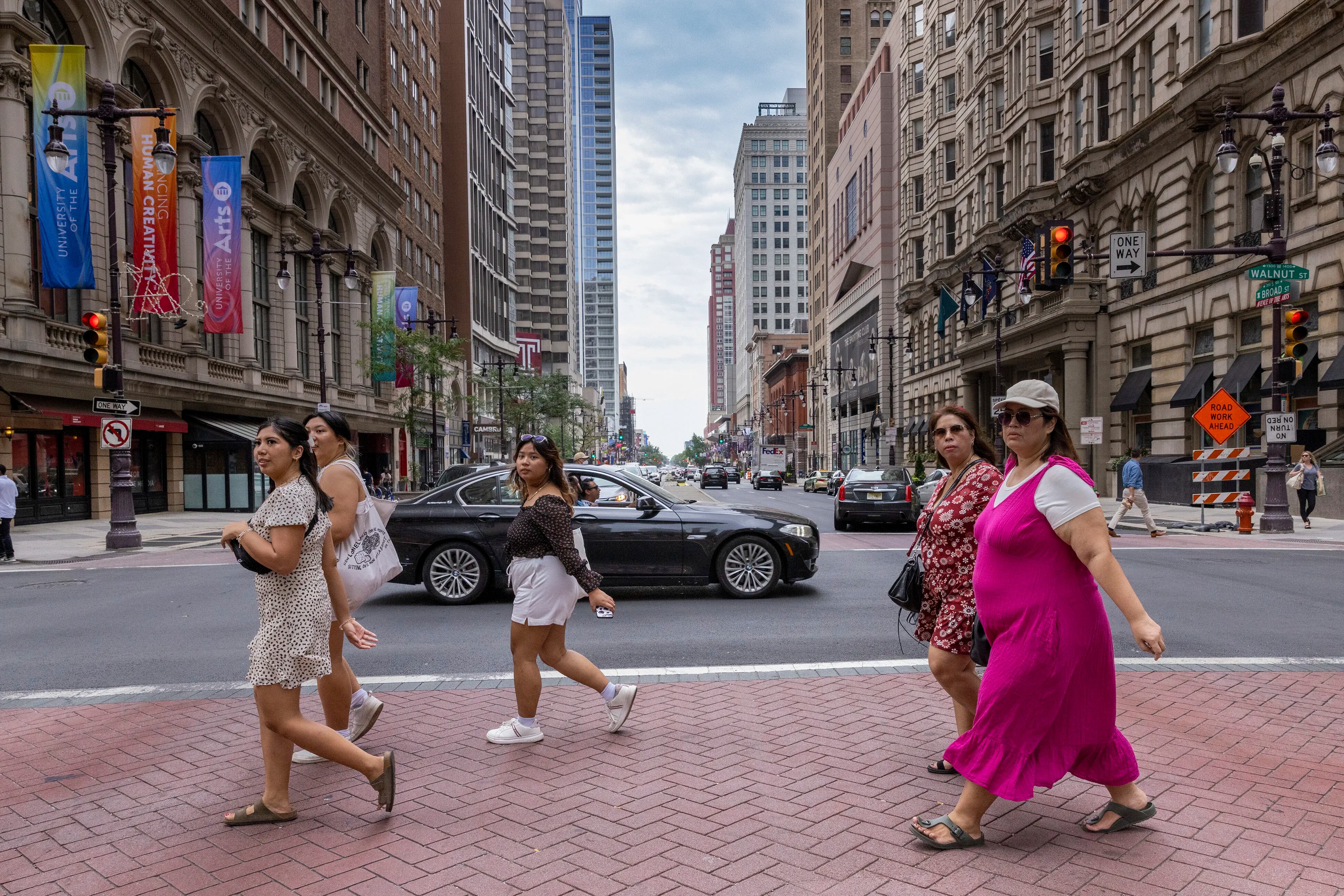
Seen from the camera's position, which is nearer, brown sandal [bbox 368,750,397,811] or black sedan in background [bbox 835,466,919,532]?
brown sandal [bbox 368,750,397,811]

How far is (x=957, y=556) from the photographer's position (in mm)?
4402

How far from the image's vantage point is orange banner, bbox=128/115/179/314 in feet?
81.7

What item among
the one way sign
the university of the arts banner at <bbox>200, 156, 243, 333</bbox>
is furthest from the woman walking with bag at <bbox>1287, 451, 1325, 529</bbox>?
→ the university of the arts banner at <bbox>200, 156, 243, 333</bbox>

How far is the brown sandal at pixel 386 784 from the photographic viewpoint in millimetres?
4090

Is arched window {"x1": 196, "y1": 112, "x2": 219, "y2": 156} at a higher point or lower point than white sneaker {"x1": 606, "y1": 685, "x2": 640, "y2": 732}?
higher

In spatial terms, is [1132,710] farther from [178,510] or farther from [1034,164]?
[1034,164]

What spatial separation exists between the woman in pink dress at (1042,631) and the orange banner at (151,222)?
26399 millimetres

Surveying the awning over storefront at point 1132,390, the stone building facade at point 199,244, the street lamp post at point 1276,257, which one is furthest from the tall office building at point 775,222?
the street lamp post at point 1276,257

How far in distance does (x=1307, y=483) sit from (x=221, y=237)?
30.8 meters

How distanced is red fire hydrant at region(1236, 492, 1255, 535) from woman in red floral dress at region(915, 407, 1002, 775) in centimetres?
1798

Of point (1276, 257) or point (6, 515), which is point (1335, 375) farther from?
point (6, 515)

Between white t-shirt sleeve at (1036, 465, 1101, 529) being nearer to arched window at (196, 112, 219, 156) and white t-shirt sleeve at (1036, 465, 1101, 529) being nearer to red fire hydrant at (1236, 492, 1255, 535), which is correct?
red fire hydrant at (1236, 492, 1255, 535)

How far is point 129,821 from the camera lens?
4.21 m

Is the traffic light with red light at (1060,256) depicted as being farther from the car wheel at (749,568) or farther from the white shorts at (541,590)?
the white shorts at (541,590)
